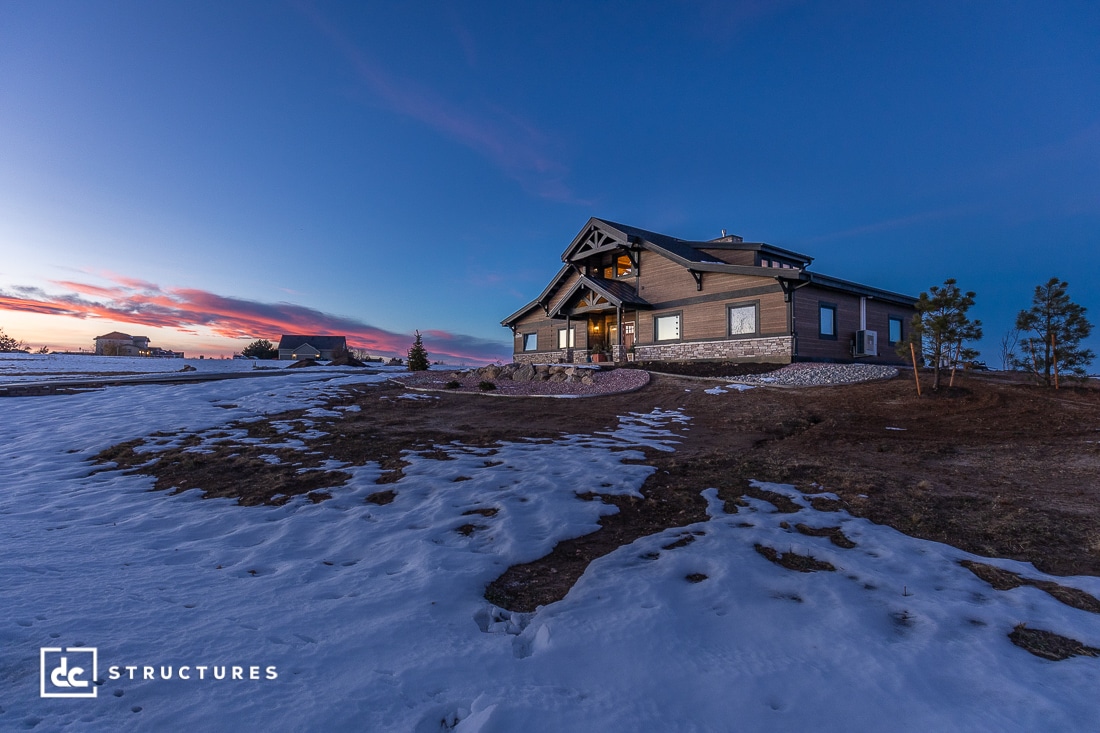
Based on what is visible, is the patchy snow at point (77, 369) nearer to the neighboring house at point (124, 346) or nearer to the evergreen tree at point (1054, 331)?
the neighboring house at point (124, 346)

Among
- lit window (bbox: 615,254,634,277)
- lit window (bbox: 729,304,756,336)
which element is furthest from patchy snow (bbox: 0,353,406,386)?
lit window (bbox: 729,304,756,336)

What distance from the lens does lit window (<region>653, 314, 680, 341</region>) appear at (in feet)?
79.6

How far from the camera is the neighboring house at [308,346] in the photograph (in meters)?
65.5

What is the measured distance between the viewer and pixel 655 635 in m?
3.02

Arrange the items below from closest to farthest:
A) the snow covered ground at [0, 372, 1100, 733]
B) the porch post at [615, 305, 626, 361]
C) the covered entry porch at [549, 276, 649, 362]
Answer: the snow covered ground at [0, 372, 1100, 733], the porch post at [615, 305, 626, 361], the covered entry porch at [549, 276, 649, 362]

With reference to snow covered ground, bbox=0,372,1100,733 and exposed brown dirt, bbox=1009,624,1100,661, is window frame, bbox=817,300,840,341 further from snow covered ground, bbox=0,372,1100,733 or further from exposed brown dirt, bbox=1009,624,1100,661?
exposed brown dirt, bbox=1009,624,1100,661

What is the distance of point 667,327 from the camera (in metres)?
24.7

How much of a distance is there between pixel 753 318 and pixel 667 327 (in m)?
4.56

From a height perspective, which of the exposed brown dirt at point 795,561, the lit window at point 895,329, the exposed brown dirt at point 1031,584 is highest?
the lit window at point 895,329

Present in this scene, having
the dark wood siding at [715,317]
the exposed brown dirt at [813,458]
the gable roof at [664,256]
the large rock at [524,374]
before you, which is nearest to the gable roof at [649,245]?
the gable roof at [664,256]

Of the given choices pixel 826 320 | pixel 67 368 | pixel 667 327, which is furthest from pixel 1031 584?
pixel 67 368

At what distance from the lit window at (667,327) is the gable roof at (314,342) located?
180ft

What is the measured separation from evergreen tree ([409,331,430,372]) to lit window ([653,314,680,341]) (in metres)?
16.3

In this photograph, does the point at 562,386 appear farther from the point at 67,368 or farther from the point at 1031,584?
the point at 67,368
